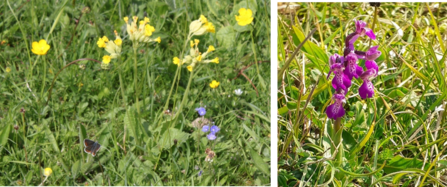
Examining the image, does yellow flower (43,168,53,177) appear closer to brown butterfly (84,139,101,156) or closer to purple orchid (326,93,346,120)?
brown butterfly (84,139,101,156)

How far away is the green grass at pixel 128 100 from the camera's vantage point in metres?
1.72

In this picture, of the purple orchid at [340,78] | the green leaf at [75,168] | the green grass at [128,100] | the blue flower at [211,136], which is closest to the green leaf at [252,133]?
the green grass at [128,100]

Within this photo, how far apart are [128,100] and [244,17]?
1.77 ft

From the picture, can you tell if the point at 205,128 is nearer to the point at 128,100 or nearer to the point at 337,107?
the point at 128,100

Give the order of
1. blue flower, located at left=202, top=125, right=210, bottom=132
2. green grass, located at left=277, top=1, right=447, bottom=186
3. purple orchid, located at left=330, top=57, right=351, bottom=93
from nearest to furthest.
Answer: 1. purple orchid, located at left=330, top=57, right=351, bottom=93
2. green grass, located at left=277, top=1, right=447, bottom=186
3. blue flower, located at left=202, top=125, right=210, bottom=132

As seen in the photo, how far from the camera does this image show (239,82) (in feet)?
6.66

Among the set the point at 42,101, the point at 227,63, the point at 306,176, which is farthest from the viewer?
the point at 227,63

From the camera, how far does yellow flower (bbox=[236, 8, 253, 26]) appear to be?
81.6 inches

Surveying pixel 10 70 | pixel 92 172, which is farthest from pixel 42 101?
pixel 92 172

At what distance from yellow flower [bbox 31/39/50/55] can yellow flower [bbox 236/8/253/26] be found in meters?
0.71

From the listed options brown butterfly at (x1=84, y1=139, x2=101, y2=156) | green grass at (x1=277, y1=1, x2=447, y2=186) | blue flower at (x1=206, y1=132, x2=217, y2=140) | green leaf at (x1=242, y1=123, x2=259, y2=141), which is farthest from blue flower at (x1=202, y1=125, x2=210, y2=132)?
brown butterfly at (x1=84, y1=139, x2=101, y2=156)

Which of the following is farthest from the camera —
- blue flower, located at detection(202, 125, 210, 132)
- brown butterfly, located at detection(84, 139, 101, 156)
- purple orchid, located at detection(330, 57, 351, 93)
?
blue flower, located at detection(202, 125, 210, 132)

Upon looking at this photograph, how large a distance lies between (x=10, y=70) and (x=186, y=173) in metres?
0.84

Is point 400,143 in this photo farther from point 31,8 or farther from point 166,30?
point 31,8
